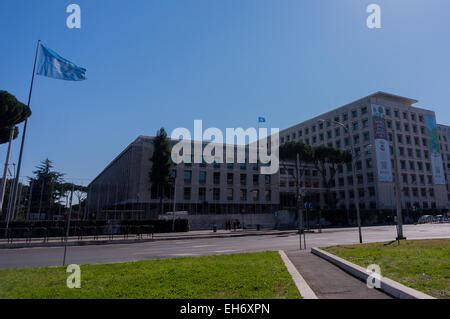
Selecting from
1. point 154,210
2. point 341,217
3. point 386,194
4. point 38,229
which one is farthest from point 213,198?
point 386,194

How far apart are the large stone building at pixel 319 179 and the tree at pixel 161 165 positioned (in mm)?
4672

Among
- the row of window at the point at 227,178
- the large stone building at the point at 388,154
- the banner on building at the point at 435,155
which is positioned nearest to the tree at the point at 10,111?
the row of window at the point at 227,178

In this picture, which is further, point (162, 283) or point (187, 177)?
point (187, 177)

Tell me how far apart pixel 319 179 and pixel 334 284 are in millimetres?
78233

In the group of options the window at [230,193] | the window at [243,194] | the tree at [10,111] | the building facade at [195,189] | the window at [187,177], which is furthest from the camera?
the window at [243,194]

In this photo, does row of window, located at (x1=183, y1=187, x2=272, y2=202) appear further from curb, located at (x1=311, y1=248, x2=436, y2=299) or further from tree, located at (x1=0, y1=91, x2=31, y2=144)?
curb, located at (x1=311, y1=248, x2=436, y2=299)

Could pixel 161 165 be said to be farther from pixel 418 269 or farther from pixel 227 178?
pixel 418 269

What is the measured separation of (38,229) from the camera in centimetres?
2816

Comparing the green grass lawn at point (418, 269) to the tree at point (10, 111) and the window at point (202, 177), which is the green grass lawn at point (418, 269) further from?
the window at point (202, 177)

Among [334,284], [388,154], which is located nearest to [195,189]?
[388,154]

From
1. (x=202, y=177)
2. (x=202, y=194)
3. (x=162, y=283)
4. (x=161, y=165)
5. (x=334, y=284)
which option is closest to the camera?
(x=162, y=283)

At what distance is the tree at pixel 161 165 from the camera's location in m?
48.7

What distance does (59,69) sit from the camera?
23438 mm

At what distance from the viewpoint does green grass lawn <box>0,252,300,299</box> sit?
19.6 feet
